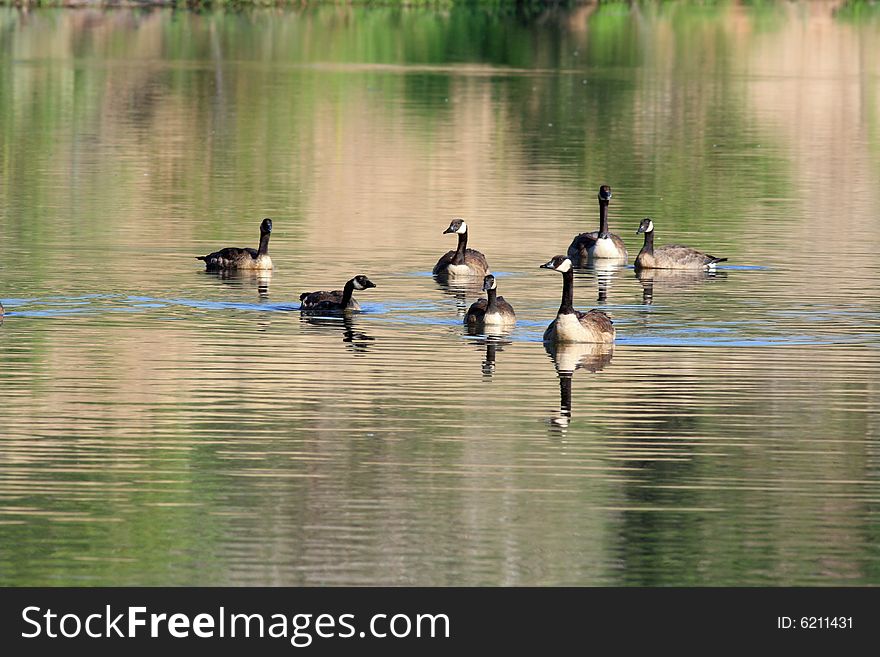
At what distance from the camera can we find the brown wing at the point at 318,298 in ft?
98.6

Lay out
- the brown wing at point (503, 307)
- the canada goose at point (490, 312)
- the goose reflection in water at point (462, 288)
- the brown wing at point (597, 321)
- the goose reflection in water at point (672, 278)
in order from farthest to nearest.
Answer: the goose reflection in water at point (672, 278) → the goose reflection in water at point (462, 288) → the brown wing at point (503, 307) → the canada goose at point (490, 312) → the brown wing at point (597, 321)

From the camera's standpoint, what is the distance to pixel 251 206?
152 feet

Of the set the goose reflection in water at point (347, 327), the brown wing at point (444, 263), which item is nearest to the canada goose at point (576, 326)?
the goose reflection in water at point (347, 327)

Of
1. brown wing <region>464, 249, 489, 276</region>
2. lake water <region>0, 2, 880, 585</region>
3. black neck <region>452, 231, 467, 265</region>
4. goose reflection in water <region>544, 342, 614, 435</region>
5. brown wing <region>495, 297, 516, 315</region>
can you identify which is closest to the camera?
lake water <region>0, 2, 880, 585</region>

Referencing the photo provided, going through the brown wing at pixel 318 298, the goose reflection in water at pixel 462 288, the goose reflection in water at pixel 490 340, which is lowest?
the goose reflection in water at pixel 490 340

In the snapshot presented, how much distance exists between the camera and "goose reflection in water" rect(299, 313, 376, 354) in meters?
27.7

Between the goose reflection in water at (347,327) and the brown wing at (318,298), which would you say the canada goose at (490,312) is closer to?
the goose reflection in water at (347,327)

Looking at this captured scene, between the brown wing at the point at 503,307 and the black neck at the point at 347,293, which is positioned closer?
the brown wing at the point at 503,307

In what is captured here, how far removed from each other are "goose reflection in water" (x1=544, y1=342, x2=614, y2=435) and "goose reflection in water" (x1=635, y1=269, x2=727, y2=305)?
5996mm

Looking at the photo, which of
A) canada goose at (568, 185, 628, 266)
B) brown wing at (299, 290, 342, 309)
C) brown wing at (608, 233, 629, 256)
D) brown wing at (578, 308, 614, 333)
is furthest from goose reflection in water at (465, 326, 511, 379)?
brown wing at (608, 233, 629, 256)

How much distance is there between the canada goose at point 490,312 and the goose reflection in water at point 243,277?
215 inches

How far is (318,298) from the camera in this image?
30.3m

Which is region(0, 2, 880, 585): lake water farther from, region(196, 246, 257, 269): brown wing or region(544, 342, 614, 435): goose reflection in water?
region(196, 246, 257, 269): brown wing

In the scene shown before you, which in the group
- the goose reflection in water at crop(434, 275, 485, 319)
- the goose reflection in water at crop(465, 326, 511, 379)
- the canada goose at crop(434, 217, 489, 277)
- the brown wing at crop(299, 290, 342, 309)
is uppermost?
the canada goose at crop(434, 217, 489, 277)
